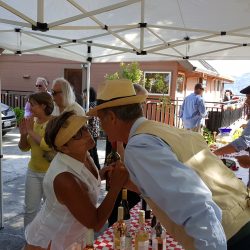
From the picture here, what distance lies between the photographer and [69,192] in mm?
1545

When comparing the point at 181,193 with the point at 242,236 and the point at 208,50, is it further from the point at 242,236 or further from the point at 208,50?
the point at 208,50

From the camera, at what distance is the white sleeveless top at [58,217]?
1667 mm

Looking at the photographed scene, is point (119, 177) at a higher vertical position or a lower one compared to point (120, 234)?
higher

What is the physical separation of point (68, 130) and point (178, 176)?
0.74m

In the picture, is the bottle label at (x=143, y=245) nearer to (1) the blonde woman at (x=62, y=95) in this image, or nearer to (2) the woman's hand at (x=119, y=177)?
(2) the woman's hand at (x=119, y=177)

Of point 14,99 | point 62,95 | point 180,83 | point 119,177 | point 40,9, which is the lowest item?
point 14,99

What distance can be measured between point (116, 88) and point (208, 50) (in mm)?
4218

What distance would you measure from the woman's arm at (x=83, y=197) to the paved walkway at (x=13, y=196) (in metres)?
2.30

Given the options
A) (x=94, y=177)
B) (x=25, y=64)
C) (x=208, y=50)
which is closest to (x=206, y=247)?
(x=94, y=177)

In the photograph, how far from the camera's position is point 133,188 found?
1.83 meters

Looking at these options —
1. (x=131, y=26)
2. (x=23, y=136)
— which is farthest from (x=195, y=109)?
(x=23, y=136)

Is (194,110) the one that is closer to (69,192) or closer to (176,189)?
(69,192)

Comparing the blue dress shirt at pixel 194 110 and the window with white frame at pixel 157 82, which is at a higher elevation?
the window with white frame at pixel 157 82

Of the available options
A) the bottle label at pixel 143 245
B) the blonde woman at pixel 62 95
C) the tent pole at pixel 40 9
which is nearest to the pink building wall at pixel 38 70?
the blonde woman at pixel 62 95
